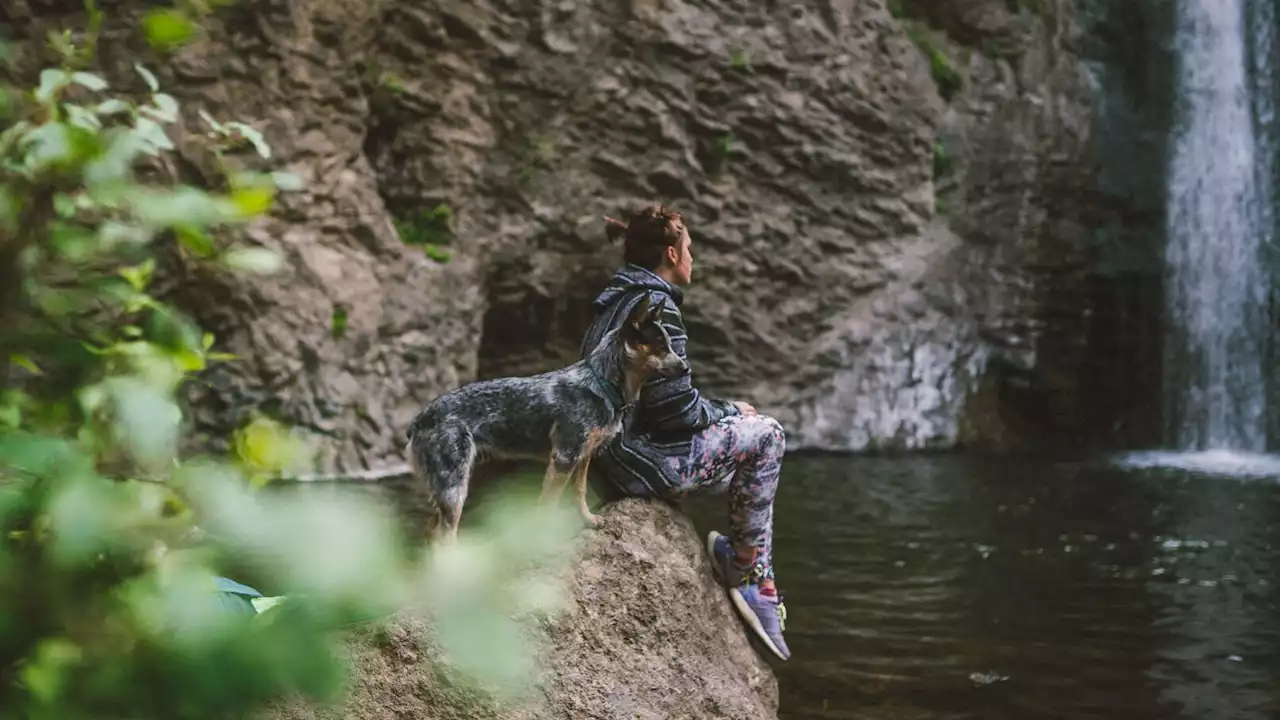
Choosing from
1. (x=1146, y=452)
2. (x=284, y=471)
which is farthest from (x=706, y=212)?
(x=284, y=471)

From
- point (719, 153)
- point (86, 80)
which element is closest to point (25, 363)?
A: point (86, 80)

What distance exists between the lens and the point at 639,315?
115 inches

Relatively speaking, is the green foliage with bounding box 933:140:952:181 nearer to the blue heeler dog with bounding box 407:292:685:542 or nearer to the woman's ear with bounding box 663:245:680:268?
the woman's ear with bounding box 663:245:680:268

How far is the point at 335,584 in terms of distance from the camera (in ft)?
1.33

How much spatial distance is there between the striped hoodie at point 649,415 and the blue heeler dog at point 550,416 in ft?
0.40

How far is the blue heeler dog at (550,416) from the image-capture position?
109 inches

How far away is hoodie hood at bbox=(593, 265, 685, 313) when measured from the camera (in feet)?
10.1

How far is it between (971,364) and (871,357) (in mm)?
1515

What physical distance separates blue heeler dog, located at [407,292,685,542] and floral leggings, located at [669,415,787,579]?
1.07ft

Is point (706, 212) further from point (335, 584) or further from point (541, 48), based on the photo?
point (335, 584)

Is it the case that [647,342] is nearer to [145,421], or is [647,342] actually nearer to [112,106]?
[112,106]

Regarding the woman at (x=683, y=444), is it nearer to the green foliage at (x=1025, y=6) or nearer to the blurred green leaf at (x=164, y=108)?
the blurred green leaf at (x=164, y=108)

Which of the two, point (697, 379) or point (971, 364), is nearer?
point (697, 379)

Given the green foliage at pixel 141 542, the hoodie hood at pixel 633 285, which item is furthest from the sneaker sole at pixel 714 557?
the green foliage at pixel 141 542
